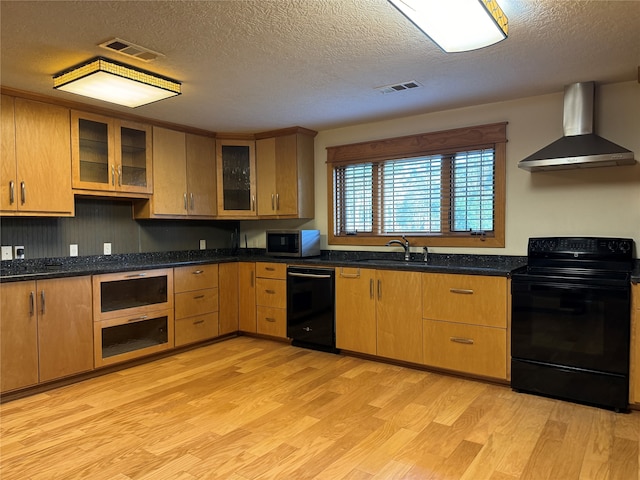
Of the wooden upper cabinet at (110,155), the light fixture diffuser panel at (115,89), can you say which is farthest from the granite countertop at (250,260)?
the light fixture diffuser panel at (115,89)

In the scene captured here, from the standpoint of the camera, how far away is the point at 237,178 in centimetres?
477

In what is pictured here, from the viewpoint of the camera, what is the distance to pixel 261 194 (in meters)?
4.73

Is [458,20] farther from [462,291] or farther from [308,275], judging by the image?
[308,275]

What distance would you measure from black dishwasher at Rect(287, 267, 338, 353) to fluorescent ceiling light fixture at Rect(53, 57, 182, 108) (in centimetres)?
200

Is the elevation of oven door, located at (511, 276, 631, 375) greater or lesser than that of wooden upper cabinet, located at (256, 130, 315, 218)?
lesser

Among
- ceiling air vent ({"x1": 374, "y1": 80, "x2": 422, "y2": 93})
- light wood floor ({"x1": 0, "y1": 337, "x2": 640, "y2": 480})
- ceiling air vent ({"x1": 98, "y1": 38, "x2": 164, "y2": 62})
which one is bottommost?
light wood floor ({"x1": 0, "y1": 337, "x2": 640, "y2": 480})

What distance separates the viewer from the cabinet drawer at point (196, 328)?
404cm

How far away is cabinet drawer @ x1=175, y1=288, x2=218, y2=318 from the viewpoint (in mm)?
4047

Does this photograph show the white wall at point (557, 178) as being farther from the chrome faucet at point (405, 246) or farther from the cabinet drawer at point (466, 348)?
the cabinet drawer at point (466, 348)

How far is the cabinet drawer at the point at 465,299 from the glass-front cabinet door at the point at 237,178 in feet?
7.36

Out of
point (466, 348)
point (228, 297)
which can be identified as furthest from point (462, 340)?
point (228, 297)

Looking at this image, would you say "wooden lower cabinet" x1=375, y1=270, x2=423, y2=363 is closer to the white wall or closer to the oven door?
the white wall

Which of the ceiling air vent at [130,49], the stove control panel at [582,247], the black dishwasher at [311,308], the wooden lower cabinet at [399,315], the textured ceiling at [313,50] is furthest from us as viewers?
the black dishwasher at [311,308]

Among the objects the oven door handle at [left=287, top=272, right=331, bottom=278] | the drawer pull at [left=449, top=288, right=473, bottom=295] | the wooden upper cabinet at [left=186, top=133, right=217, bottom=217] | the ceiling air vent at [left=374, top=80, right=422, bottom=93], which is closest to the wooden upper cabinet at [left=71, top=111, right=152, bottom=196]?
the wooden upper cabinet at [left=186, top=133, right=217, bottom=217]
